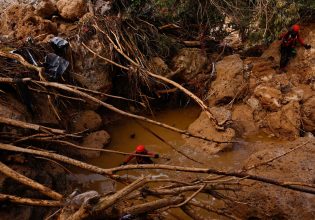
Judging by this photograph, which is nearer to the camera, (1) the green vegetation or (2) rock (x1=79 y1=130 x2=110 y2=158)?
(2) rock (x1=79 y1=130 x2=110 y2=158)

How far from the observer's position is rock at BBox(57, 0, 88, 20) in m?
8.15

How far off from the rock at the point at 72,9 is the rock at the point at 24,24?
0.50m

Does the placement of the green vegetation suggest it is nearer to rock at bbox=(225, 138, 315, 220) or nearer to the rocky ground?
the rocky ground

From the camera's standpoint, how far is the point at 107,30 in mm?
7594

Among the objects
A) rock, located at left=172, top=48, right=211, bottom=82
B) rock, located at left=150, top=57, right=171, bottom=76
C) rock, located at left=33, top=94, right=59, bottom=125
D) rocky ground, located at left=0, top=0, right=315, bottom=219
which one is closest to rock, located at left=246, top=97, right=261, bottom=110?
rocky ground, located at left=0, top=0, right=315, bottom=219

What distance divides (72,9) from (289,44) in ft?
16.4

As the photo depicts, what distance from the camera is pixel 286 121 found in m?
6.96

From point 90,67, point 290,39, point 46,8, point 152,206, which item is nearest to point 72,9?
point 46,8

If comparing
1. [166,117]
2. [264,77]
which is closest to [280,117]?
[264,77]

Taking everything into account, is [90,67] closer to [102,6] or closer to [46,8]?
[102,6]

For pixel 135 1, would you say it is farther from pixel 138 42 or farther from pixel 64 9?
pixel 64 9

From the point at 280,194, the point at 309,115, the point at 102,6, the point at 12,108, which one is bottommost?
the point at 280,194

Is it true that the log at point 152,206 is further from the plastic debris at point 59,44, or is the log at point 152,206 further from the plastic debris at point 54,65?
the plastic debris at point 59,44

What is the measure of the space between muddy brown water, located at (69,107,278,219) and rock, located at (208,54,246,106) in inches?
23.3
